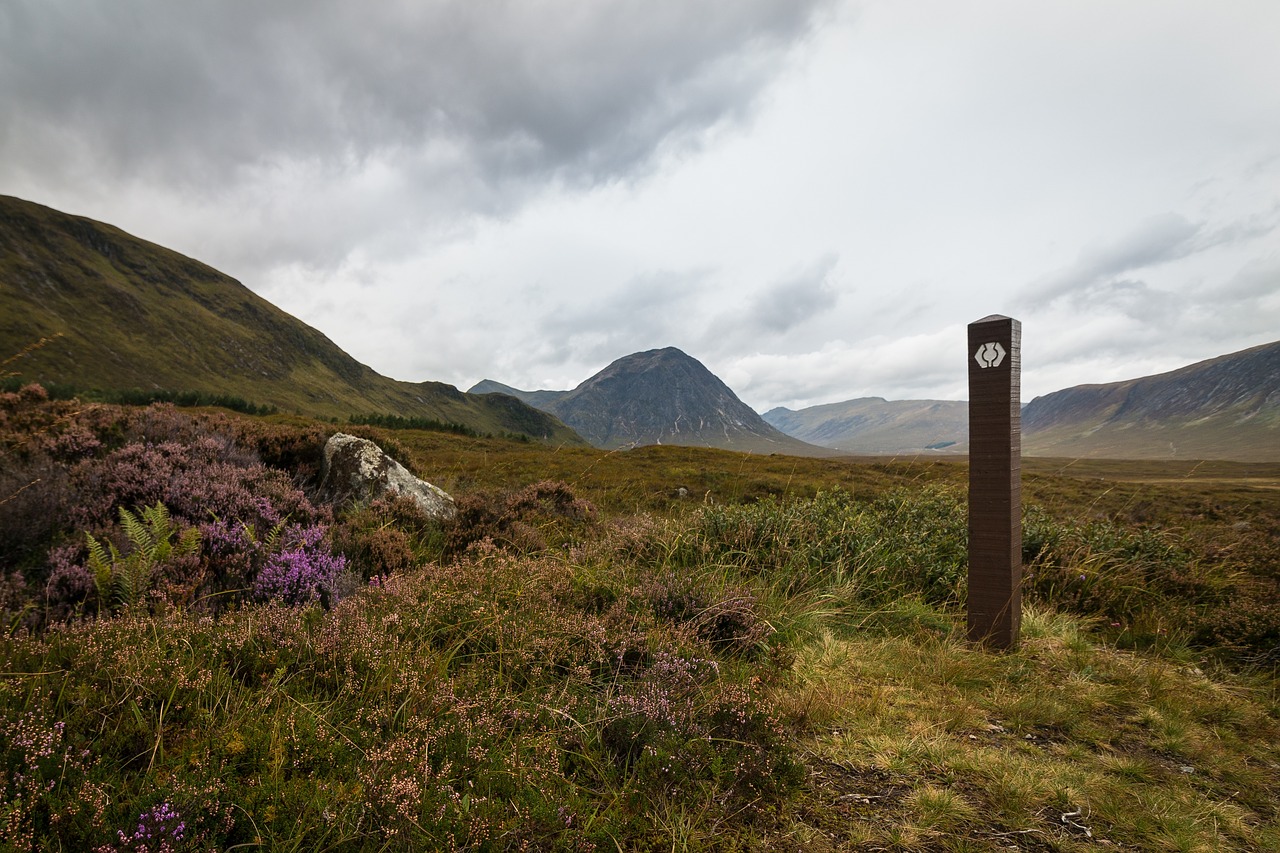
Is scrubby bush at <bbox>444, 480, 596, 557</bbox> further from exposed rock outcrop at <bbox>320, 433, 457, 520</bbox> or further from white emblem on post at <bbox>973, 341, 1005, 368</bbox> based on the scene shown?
white emblem on post at <bbox>973, 341, 1005, 368</bbox>

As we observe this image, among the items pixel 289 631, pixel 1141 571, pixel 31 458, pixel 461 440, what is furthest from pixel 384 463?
pixel 461 440

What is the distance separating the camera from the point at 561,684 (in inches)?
135

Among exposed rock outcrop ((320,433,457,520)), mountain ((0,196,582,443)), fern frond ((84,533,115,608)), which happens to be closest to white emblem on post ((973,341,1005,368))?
exposed rock outcrop ((320,433,457,520))

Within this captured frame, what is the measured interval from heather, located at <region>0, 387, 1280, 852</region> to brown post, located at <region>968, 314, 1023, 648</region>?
33 cm

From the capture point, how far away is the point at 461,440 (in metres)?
38.2

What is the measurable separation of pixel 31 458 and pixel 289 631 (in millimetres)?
4337

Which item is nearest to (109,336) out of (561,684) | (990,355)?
(561,684)

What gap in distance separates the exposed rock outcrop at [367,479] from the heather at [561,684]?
1.13 m

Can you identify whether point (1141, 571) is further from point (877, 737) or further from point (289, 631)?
point (289, 631)

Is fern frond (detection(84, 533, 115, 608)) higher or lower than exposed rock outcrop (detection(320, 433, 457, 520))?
lower

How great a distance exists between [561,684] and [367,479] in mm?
5535

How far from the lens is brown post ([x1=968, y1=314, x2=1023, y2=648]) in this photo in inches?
193

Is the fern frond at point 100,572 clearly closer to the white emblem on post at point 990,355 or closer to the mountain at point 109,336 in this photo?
the white emblem on post at point 990,355

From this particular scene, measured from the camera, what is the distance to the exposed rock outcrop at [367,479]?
297 inches
